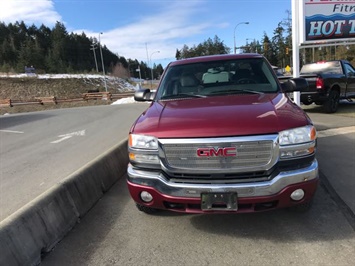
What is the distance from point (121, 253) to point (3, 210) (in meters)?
2.55

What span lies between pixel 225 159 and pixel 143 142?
85 centimetres

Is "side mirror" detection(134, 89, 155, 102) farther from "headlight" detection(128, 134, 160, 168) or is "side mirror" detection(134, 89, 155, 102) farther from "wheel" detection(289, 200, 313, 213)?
"wheel" detection(289, 200, 313, 213)

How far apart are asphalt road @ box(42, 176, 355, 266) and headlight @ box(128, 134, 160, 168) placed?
808mm

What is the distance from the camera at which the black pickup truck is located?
11.5 metres

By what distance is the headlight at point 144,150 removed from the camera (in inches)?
134

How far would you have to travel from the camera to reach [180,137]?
128 inches

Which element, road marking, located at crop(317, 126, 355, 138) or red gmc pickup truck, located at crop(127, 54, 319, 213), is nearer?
red gmc pickup truck, located at crop(127, 54, 319, 213)

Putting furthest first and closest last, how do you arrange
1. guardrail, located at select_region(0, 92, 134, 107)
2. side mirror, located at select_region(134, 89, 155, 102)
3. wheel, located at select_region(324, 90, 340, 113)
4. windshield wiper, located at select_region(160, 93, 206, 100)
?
guardrail, located at select_region(0, 92, 134, 107) < wheel, located at select_region(324, 90, 340, 113) < side mirror, located at select_region(134, 89, 155, 102) < windshield wiper, located at select_region(160, 93, 206, 100)

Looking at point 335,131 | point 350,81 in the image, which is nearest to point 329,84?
point 350,81

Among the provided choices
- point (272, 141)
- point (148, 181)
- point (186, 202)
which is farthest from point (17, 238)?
point (272, 141)

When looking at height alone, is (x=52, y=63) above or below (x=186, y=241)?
above

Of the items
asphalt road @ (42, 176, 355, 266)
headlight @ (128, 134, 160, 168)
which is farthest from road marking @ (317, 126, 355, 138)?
headlight @ (128, 134, 160, 168)

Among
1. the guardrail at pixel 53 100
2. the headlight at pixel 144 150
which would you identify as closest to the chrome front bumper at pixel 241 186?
the headlight at pixel 144 150

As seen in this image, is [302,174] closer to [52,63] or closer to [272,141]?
[272,141]
